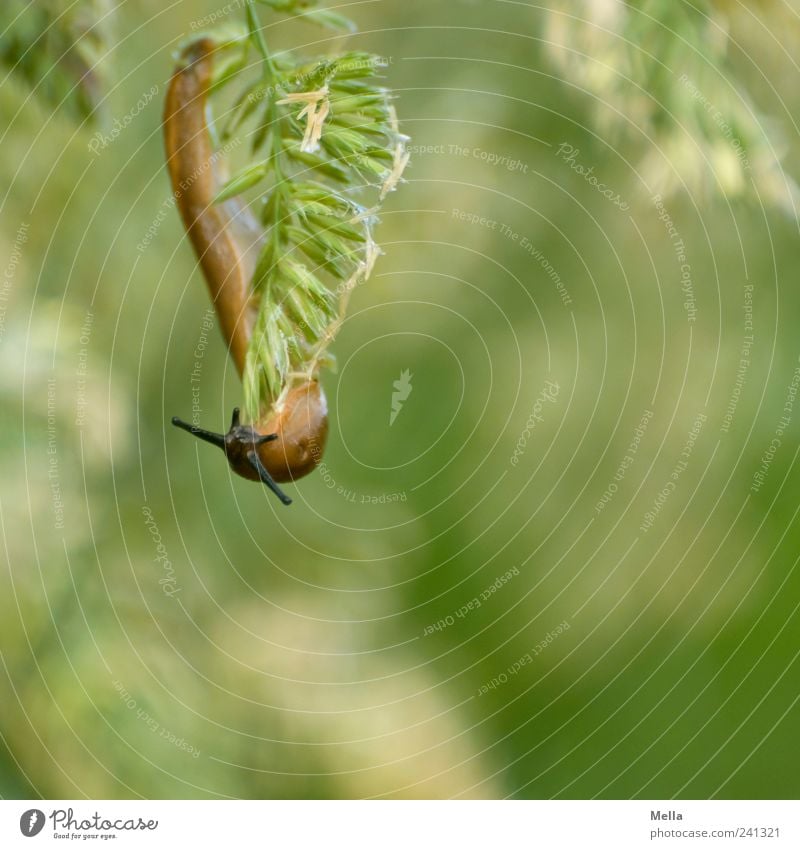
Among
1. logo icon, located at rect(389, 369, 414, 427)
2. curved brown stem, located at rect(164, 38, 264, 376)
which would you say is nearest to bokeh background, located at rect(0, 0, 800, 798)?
logo icon, located at rect(389, 369, 414, 427)

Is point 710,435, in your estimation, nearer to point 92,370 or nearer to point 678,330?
point 678,330

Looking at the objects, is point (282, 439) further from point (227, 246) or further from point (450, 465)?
point (450, 465)

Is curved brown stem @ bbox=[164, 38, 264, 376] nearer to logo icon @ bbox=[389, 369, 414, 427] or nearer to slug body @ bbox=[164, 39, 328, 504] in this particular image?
slug body @ bbox=[164, 39, 328, 504]

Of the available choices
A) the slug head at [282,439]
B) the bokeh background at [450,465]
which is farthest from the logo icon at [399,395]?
the slug head at [282,439]

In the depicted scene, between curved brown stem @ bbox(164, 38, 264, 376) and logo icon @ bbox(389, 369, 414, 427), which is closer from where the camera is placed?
curved brown stem @ bbox(164, 38, 264, 376)
